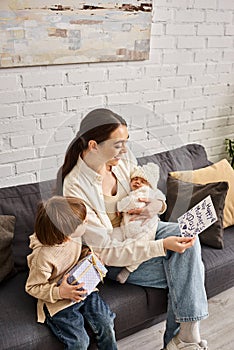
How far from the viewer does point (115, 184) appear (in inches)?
60.6

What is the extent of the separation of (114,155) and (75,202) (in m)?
0.24

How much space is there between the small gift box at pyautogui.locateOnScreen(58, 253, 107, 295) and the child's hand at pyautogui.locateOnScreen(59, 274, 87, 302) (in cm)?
2

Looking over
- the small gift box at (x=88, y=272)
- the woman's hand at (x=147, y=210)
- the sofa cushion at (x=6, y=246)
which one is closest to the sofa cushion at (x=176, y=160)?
the woman's hand at (x=147, y=210)

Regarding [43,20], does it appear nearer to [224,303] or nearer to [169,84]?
[169,84]

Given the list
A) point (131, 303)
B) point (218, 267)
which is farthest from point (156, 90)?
point (131, 303)

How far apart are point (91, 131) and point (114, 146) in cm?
10

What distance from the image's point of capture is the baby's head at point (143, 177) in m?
1.53

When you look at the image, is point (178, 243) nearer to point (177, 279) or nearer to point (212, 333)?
point (177, 279)

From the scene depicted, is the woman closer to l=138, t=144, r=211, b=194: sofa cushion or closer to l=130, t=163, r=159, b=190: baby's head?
l=130, t=163, r=159, b=190: baby's head

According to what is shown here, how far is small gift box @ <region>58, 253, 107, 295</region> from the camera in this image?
1.62 meters

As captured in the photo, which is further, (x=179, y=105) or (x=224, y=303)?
(x=179, y=105)

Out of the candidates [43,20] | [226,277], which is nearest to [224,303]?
[226,277]

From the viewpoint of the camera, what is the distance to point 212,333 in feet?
6.71

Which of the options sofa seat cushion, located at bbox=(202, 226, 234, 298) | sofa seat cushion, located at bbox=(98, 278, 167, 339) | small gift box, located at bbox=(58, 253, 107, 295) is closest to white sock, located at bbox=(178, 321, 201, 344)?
sofa seat cushion, located at bbox=(98, 278, 167, 339)
